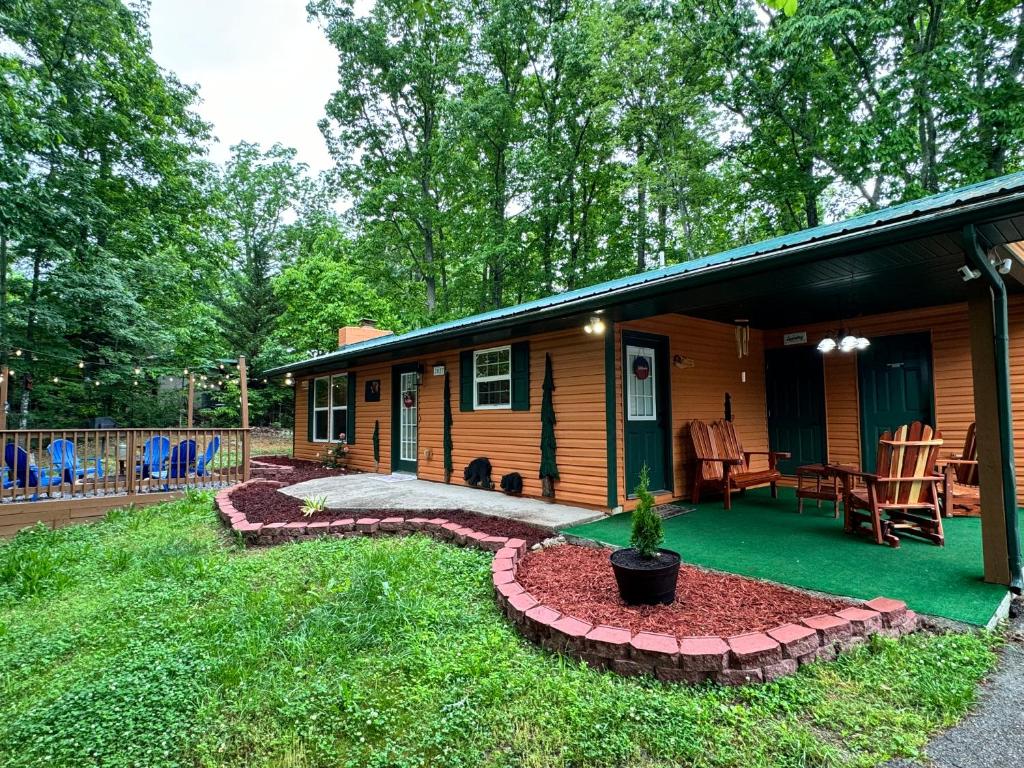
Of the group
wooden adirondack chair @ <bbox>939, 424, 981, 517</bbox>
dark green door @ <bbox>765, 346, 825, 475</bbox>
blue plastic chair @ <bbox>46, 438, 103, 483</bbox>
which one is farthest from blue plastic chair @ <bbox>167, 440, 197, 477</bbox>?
wooden adirondack chair @ <bbox>939, 424, 981, 517</bbox>

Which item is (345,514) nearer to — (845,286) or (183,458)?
(183,458)

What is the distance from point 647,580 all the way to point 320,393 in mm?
10387

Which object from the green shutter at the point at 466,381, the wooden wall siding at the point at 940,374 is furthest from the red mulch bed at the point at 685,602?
the wooden wall siding at the point at 940,374

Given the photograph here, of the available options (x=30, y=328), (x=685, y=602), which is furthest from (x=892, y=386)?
(x=30, y=328)

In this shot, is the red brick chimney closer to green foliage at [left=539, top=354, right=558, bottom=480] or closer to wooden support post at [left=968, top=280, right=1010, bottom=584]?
green foliage at [left=539, top=354, right=558, bottom=480]

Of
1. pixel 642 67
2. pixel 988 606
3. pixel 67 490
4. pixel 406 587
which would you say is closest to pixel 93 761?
pixel 406 587

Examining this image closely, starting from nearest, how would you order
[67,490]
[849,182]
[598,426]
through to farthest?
[598,426] → [67,490] → [849,182]

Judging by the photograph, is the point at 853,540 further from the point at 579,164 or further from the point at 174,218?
the point at 174,218

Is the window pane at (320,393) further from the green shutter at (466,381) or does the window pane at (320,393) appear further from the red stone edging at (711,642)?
the red stone edging at (711,642)

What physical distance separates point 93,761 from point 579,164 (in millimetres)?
16860

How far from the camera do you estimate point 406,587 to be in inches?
128

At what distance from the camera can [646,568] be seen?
280 centimetres

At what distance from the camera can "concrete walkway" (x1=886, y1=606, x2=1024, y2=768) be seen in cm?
169

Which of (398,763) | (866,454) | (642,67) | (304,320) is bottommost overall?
(398,763)
